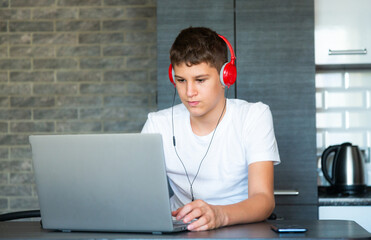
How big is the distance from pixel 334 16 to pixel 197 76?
50.4 inches

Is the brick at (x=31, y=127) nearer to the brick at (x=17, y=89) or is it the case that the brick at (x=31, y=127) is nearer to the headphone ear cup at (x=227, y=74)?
the brick at (x=17, y=89)

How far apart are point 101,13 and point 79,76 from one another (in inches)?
17.4

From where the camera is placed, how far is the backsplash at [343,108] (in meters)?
3.04

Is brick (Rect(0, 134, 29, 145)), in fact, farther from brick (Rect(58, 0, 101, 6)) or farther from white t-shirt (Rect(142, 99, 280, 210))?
white t-shirt (Rect(142, 99, 280, 210))

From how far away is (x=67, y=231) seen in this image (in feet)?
4.33

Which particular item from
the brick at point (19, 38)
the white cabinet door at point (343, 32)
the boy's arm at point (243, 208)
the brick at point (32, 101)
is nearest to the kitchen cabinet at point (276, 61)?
the white cabinet door at point (343, 32)

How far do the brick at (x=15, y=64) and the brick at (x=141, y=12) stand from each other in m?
0.75

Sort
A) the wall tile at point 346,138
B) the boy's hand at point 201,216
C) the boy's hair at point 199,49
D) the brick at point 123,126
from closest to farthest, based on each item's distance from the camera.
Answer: the boy's hand at point 201,216 → the boy's hair at point 199,49 → the wall tile at point 346,138 → the brick at point 123,126

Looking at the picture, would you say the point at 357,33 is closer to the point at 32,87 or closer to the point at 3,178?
the point at 32,87

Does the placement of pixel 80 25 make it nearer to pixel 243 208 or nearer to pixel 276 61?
pixel 276 61

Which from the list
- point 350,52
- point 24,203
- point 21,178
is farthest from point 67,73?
point 350,52

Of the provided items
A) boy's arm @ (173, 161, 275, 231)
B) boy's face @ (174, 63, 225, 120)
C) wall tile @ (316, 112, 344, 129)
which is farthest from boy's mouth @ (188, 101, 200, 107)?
wall tile @ (316, 112, 344, 129)

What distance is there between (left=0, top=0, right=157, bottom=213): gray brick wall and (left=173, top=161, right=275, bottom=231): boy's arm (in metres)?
1.76

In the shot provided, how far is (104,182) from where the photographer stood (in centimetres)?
122
